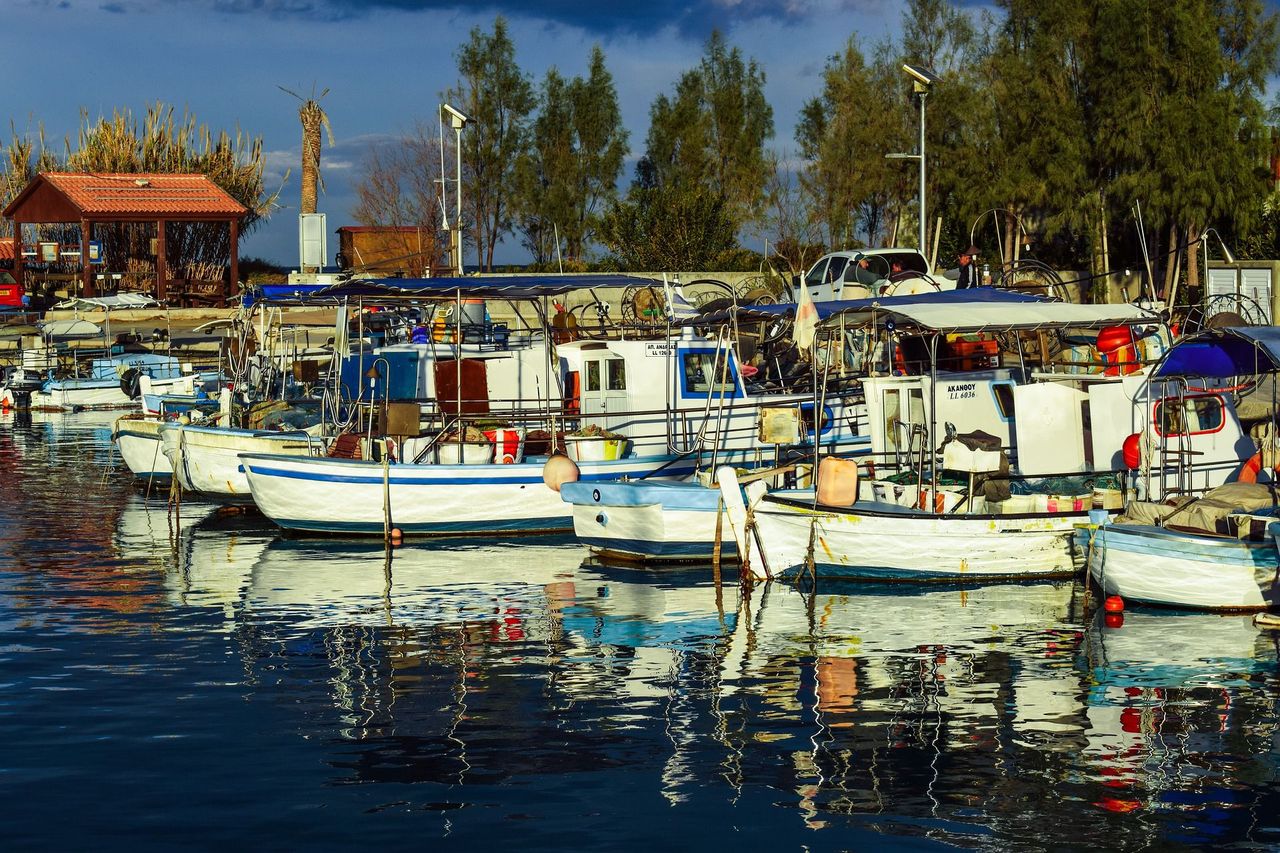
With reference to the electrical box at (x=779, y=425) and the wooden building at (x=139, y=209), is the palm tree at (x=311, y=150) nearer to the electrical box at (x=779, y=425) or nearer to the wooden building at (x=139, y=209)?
the wooden building at (x=139, y=209)

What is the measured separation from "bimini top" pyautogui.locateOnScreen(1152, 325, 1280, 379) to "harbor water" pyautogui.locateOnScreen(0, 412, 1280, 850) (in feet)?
10.1

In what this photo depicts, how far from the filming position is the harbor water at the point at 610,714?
452 inches

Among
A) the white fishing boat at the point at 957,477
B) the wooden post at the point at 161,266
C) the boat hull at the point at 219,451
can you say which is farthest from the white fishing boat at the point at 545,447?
the wooden post at the point at 161,266

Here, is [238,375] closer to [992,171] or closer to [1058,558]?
[1058,558]

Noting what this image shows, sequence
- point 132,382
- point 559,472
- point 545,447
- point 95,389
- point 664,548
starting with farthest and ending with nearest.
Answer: point 95,389
point 132,382
point 545,447
point 559,472
point 664,548

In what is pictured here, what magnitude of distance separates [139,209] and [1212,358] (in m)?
47.8

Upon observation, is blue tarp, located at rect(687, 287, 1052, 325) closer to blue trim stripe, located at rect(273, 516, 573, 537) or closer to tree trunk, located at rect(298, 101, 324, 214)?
blue trim stripe, located at rect(273, 516, 573, 537)

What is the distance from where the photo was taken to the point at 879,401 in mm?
21812

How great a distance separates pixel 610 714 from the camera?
46.5 ft

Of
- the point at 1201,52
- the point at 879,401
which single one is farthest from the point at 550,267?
the point at 879,401

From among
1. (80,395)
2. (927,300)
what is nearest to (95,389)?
(80,395)

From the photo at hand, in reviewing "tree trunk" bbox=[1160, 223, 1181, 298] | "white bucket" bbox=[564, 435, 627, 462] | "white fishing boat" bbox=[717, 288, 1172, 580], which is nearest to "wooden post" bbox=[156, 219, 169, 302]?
"tree trunk" bbox=[1160, 223, 1181, 298]

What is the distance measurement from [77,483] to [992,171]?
95.7ft

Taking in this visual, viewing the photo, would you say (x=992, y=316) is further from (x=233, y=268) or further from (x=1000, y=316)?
(x=233, y=268)
